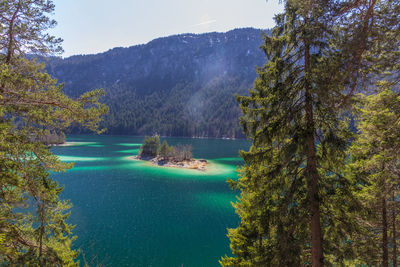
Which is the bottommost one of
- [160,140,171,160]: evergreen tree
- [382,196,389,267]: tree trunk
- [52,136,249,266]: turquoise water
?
[52,136,249,266]: turquoise water

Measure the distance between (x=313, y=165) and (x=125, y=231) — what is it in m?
19.8

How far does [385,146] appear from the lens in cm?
621

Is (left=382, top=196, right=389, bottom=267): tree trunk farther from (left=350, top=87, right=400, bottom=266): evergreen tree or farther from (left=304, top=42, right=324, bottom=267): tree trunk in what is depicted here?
(left=304, top=42, right=324, bottom=267): tree trunk

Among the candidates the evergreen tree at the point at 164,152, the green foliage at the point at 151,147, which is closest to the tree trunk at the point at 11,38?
the evergreen tree at the point at 164,152

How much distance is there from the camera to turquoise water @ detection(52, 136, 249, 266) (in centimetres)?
1636

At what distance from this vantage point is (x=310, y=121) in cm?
541

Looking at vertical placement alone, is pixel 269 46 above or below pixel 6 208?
above

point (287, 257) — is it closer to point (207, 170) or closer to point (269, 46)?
point (269, 46)

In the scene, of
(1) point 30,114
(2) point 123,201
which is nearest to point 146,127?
(2) point 123,201

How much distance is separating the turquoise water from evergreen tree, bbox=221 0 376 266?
A: 678 cm

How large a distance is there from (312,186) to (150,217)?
2208cm

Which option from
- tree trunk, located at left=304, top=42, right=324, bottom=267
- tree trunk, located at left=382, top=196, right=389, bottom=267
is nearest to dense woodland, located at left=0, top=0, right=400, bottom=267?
tree trunk, located at left=304, top=42, right=324, bottom=267

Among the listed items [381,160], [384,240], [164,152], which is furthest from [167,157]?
[381,160]

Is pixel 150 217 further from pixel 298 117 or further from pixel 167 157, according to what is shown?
pixel 167 157
